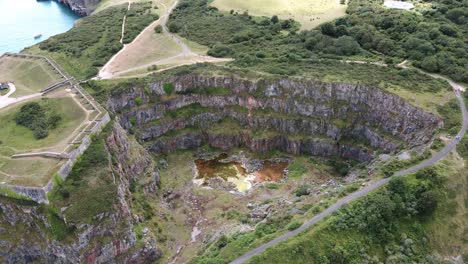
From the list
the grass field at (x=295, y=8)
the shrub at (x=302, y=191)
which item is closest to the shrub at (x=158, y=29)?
the grass field at (x=295, y=8)

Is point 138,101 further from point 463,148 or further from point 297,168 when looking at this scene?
point 463,148

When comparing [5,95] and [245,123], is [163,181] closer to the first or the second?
[245,123]

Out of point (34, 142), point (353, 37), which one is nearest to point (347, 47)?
point (353, 37)

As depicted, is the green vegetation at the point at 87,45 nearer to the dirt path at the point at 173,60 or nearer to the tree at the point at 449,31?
the dirt path at the point at 173,60

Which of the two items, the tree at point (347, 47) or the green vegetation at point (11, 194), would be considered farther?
the tree at point (347, 47)

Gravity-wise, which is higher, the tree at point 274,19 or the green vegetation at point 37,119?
the tree at point 274,19

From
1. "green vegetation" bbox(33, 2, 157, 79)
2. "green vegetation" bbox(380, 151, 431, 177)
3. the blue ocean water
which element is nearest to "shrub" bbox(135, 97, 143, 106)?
"green vegetation" bbox(33, 2, 157, 79)
